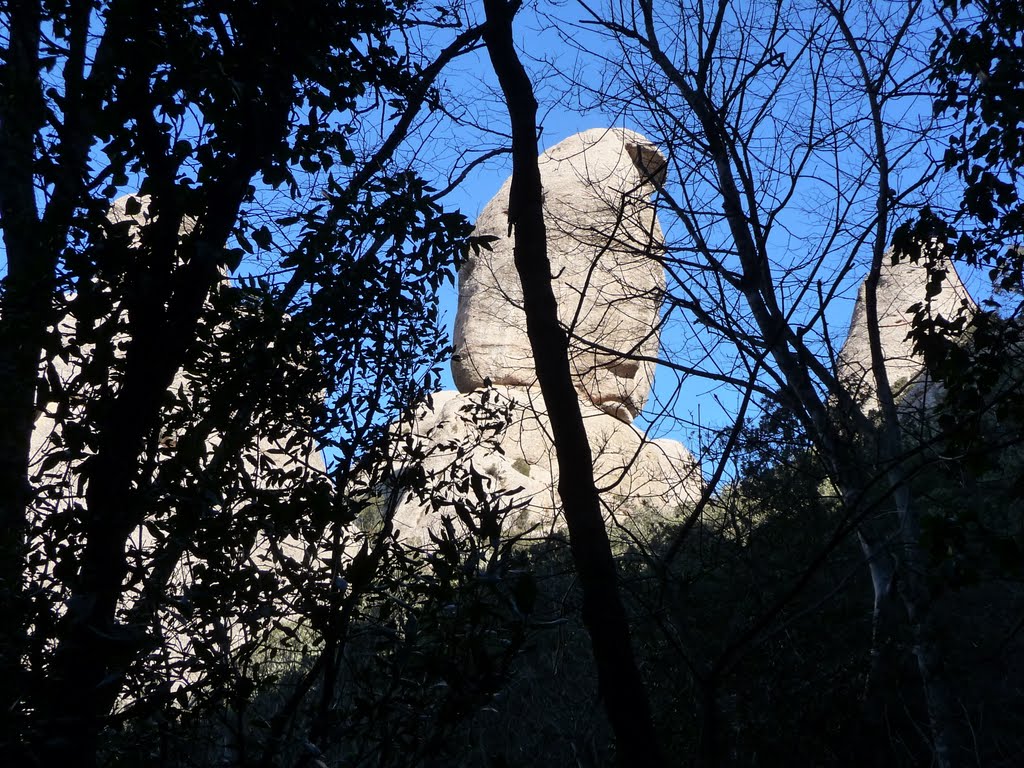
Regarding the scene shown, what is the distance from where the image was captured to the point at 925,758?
18.1 feet

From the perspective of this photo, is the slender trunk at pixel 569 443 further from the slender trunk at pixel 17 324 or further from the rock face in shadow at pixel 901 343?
the slender trunk at pixel 17 324

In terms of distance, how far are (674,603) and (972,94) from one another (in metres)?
2.85

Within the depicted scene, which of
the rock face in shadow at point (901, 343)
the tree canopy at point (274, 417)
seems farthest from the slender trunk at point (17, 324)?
the rock face in shadow at point (901, 343)

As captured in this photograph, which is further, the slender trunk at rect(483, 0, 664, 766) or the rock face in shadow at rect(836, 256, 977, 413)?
the rock face in shadow at rect(836, 256, 977, 413)

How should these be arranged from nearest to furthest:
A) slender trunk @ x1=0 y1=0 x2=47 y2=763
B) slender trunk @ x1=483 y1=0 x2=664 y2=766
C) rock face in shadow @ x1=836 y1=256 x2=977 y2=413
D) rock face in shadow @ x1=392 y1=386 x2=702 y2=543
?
Answer: slender trunk @ x1=0 y1=0 x2=47 y2=763, slender trunk @ x1=483 y1=0 x2=664 y2=766, rock face in shadow @ x1=392 y1=386 x2=702 y2=543, rock face in shadow @ x1=836 y1=256 x2=977 y2=413

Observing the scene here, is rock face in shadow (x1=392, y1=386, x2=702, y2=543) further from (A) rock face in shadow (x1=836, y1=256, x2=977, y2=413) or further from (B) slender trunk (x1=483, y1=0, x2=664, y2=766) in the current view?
(A) rock face in shadow (x1=836, y1=256, x2=977, y2=413)

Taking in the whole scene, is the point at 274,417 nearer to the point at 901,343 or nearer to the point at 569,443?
the point at 569,443

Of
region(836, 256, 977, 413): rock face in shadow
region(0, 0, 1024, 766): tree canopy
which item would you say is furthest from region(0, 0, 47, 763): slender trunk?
region(836, 256, 977, 413): rock face in shadow

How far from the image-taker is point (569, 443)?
336 cm

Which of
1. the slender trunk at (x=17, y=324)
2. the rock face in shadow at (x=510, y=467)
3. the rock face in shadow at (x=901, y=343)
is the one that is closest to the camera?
the slender trunk at (x=17, y=324)

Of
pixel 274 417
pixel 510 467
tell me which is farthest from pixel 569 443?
pixel 510 467

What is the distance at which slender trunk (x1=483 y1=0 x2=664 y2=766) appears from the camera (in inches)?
121

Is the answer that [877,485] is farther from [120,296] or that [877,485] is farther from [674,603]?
[120,296]

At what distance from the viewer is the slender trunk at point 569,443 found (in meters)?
3.06
